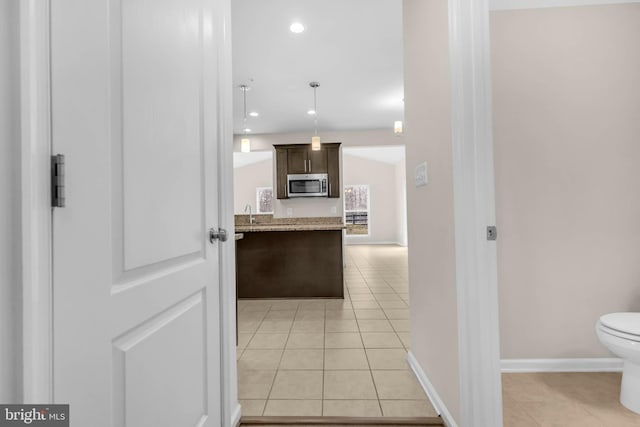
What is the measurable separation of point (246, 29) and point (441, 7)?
243 cm

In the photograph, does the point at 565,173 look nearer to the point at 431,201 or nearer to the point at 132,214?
the point at 431,201

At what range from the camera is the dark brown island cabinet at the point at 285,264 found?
3.82m

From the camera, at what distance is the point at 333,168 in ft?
20.1

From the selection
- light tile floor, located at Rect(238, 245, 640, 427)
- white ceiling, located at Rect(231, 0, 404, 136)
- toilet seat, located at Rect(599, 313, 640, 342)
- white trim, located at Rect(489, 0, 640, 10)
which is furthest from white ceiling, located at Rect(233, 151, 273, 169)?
toilet seat, located at Rect(599, 313, 640, 342)

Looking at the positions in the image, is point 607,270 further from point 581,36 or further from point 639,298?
point 581,36

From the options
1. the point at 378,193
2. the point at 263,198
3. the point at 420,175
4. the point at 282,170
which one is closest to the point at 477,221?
the point at 420,175

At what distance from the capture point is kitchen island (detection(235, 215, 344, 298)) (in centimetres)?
381

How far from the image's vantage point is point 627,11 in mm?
1990

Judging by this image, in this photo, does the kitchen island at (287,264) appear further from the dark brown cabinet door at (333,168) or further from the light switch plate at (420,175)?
the dark brown cabinet door at (333,168)

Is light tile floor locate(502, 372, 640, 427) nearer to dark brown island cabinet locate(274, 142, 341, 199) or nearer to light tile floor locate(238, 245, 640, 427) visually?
light tile floor locate(238, 245, 640, 427)

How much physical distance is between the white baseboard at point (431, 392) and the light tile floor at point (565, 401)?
0.32m

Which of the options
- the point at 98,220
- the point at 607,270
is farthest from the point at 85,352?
the point at 607,270

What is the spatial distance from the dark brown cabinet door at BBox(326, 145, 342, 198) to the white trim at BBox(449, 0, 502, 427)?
4.90 meters

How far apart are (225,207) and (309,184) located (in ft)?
15.8
